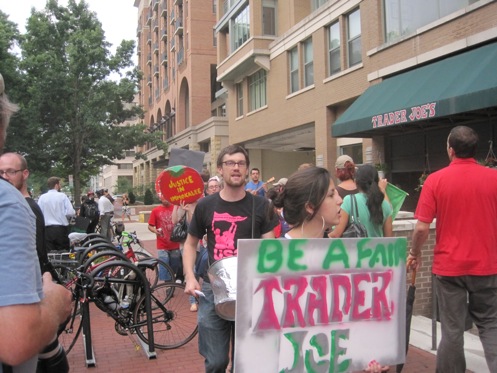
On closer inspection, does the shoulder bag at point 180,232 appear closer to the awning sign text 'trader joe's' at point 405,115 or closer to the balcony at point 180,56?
the awning sign text 'trader joe's' at point 405,115

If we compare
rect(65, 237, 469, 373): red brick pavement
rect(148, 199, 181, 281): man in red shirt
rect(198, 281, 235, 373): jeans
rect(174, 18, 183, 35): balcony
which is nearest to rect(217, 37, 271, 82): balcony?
rect(174, 18, 183, 35): balcony

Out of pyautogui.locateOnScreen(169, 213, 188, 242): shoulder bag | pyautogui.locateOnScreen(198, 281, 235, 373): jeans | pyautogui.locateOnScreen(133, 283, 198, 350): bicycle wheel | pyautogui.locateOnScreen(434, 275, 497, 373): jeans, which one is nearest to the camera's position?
pyautogui.locateOnScreen(198, 281, 235, 373): jeans

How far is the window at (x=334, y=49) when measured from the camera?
712 inches

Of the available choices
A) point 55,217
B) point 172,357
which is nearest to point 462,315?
point 172,357

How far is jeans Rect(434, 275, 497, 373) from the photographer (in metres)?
3.55

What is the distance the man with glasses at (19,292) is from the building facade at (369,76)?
34.2 feet

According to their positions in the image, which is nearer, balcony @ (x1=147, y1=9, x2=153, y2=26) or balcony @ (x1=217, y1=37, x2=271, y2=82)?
balcony @ (x1=217, y1=37, x2=271, y2=82)

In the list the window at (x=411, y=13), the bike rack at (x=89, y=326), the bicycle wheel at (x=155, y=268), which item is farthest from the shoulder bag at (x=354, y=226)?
the window at (x=411, y=13)

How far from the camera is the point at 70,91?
2691 cm

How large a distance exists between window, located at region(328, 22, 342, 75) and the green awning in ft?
10.5

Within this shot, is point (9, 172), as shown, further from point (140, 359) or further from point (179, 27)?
point (179, 27)

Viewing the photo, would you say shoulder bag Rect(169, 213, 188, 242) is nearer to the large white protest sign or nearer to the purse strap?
the purse strap

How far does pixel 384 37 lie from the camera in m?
15.4

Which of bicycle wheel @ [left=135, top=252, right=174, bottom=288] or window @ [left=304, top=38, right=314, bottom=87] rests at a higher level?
window @ [left=304, top=38, right=314, bottom=87]
